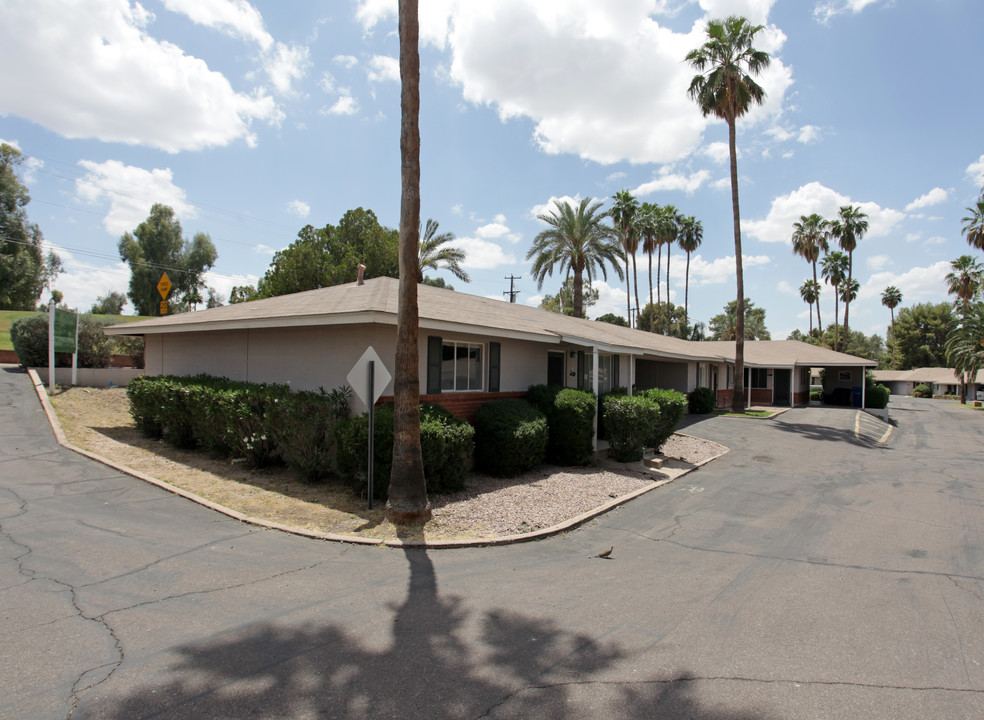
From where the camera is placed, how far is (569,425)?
12102 millimetres

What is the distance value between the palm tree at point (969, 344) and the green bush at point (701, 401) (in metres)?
31.7

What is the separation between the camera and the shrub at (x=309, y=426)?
9.11 m

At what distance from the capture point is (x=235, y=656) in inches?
151

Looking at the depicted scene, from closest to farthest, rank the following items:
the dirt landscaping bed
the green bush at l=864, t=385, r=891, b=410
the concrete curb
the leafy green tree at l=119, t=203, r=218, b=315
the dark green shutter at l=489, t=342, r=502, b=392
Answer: the concrete curb < the dirt landscaping bed < the dark green shutter at l=489, t=342, r=502, b=392 < the green bush at l=864, t=385, r=891, b=410 < the leafy green tree at l=119, t=203, r=218, b=315

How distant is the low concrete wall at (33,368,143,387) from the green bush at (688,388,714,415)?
81.1ft

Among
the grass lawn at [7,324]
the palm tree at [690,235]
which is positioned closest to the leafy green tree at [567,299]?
the palm tree at [690,235]

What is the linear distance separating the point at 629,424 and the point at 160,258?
165 ft

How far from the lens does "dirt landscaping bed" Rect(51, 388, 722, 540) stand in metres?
7.37

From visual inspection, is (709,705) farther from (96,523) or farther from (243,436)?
(243,436)

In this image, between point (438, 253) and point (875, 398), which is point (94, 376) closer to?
point (438, 253)

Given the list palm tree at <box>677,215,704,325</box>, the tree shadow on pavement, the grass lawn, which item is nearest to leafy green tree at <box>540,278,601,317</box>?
palm tree at <box>677,215,704,325</box>

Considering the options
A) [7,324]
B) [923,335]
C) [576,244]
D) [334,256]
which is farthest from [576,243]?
[923,335]

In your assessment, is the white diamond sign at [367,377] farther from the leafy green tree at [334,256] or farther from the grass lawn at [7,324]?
the grass lawn at [7,324]

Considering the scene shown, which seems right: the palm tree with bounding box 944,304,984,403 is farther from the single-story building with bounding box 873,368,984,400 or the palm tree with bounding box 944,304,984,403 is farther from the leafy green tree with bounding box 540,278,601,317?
the leafy green tree with bounding box 540,278,601,317
